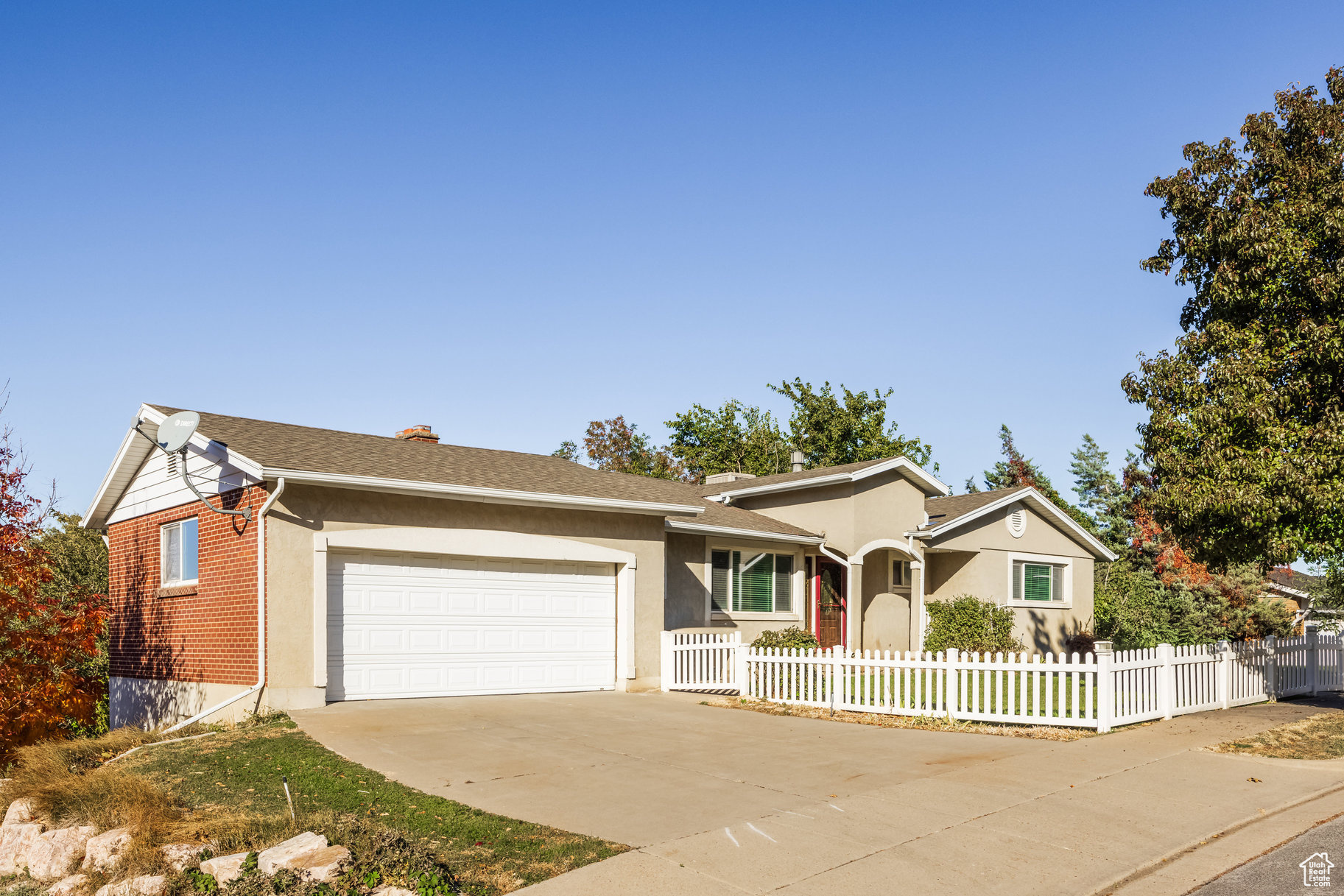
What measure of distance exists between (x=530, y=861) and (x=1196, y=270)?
13.1 meters

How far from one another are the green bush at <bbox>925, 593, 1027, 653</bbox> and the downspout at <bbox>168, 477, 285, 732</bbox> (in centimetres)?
1195

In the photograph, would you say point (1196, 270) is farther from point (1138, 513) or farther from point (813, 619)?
point (1138, 513)

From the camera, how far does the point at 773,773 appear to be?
9.77 metres

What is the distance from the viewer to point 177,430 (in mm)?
13875

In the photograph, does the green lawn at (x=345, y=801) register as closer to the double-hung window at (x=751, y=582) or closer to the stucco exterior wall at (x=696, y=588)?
the stucco exterior wall at (x=696, y=588)

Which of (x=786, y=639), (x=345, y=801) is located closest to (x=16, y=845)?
(x=345, y=801)

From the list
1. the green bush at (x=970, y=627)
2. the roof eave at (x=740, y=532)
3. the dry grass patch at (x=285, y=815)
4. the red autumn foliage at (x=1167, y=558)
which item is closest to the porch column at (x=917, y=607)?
the green bush at (x=970, y=627)

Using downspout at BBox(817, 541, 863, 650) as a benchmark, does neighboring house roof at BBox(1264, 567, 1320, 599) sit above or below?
below

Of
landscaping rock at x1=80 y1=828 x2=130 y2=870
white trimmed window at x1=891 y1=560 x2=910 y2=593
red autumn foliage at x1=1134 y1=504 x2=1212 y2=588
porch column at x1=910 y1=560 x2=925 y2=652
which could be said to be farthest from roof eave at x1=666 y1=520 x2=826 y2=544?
landscaping rock at x1=80 y1=828 x2=130 y2=870

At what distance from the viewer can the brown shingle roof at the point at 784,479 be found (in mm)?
22859

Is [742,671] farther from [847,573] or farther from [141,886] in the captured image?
[141,886]

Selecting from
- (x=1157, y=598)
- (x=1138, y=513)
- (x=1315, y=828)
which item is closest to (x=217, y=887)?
(x=1315, y=828)

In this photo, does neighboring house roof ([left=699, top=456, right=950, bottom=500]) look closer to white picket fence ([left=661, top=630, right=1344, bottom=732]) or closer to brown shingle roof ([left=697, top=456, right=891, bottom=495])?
brown shingle roof ([left=697, top=456, right=891, bottom=495])

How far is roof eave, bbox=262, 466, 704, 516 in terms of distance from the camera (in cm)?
1345
